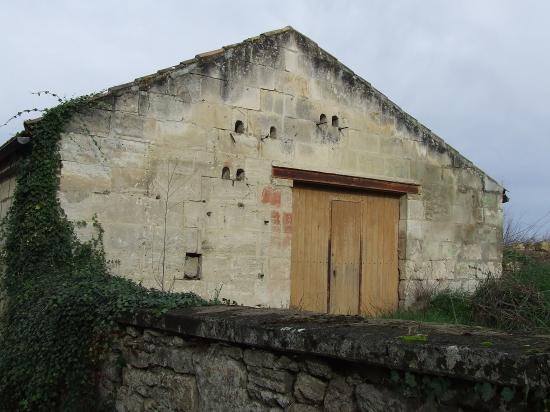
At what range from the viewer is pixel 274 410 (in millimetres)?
3381

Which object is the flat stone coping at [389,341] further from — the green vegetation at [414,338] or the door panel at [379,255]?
the door panel at [379,255]

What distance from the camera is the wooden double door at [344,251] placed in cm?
855

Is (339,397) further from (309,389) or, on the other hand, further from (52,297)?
(52,297)

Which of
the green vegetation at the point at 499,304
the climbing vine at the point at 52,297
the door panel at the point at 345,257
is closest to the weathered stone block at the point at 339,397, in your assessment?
the climbing vine at the point at 52,297

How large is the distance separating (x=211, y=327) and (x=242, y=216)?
4.15 metres

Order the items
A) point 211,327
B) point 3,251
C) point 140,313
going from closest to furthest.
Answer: point 211,327
point 140,313
point 3,251

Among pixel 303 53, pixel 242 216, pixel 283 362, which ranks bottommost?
pixel 283 362

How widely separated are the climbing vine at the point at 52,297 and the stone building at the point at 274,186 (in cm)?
19

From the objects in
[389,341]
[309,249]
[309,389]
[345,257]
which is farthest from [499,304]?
[389,341]

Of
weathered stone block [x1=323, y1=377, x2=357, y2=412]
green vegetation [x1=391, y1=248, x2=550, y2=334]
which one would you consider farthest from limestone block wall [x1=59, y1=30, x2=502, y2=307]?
weathered stone block [x1=323, y1=377, x2=357, y2=412]

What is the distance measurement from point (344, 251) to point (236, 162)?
215cm

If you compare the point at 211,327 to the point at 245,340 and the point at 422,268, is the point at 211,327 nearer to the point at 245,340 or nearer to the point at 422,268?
the point at 245,340

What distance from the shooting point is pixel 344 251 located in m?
8.91

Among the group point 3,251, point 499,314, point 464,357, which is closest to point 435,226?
point 499,314
